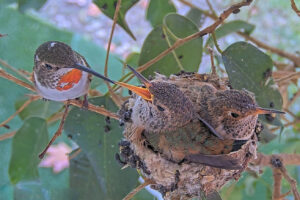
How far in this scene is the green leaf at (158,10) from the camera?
79.7 inches

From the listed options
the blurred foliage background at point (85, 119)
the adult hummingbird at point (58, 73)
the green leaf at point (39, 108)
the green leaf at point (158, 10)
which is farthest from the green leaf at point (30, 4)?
the green leaf at point (158, 10)

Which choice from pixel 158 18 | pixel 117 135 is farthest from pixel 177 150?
pixel 158 18

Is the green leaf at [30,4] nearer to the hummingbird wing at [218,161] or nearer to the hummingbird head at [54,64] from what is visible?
the hummingbird head at [54,64]

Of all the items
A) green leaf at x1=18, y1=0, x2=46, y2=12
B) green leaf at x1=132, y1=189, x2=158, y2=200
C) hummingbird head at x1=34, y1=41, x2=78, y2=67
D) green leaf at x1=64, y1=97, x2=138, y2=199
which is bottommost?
green leaf at x1=132, y1=189, x2=158, y2=200

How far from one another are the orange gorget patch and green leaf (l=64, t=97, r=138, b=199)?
110 mm

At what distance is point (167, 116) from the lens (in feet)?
4.79

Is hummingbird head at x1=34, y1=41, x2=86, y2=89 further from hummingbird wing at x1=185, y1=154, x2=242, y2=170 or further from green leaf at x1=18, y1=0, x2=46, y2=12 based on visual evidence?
hummingbird wing at x1=185, y1=154, x2=242, y2=170

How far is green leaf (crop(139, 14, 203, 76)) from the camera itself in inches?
64.2

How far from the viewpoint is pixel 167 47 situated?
65.4 inches

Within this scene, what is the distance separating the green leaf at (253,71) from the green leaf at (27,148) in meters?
0.84

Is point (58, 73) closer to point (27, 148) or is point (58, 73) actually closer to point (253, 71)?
point (27, 148)

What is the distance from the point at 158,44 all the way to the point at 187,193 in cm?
66

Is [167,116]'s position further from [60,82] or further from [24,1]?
[24,1]

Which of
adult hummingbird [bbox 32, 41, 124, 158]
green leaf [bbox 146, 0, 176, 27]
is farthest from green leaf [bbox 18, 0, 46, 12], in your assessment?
green leaf [bbox 146, 0, 176, 27]
